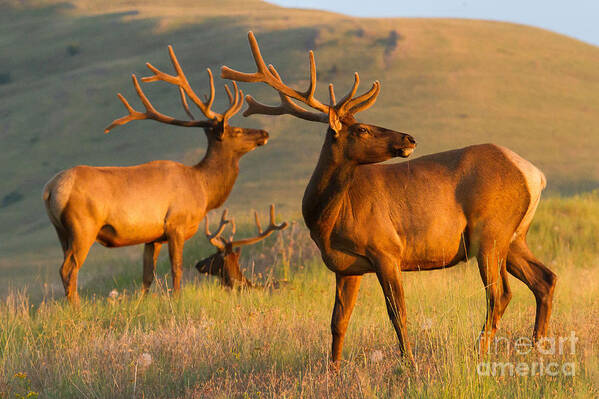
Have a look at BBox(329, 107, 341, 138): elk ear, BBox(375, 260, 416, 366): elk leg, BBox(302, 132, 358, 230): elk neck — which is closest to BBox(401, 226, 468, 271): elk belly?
BBox(375, 260, 416, 366): elk leg

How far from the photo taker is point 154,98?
4728cm

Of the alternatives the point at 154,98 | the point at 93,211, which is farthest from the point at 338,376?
the point at 154,98

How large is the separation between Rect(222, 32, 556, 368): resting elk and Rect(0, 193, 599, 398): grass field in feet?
1.14

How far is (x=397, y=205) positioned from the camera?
17.3 feet

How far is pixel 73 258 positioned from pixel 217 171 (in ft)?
7.53

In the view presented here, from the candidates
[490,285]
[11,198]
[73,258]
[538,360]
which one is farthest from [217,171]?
[11,198]

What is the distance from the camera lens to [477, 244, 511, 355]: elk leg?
534 cm

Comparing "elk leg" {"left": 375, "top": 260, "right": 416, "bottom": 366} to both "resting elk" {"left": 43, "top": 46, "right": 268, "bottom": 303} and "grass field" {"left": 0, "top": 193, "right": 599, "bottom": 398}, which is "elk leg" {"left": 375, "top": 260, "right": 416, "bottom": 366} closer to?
"grass field" {"left": 0, "top": 193, "right": 599, "bottom": 398}

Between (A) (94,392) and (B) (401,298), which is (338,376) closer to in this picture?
(B) (401,298)

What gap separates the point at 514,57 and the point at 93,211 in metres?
42.5

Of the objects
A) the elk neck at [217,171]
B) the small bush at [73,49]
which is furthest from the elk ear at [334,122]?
the small bush at [73,49]

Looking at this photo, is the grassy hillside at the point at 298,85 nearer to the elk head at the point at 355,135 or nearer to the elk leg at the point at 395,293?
the elk head at the point at 355,135

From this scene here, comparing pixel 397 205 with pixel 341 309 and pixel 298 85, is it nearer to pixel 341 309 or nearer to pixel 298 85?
pixel 341 309

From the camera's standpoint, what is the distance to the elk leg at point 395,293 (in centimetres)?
494
